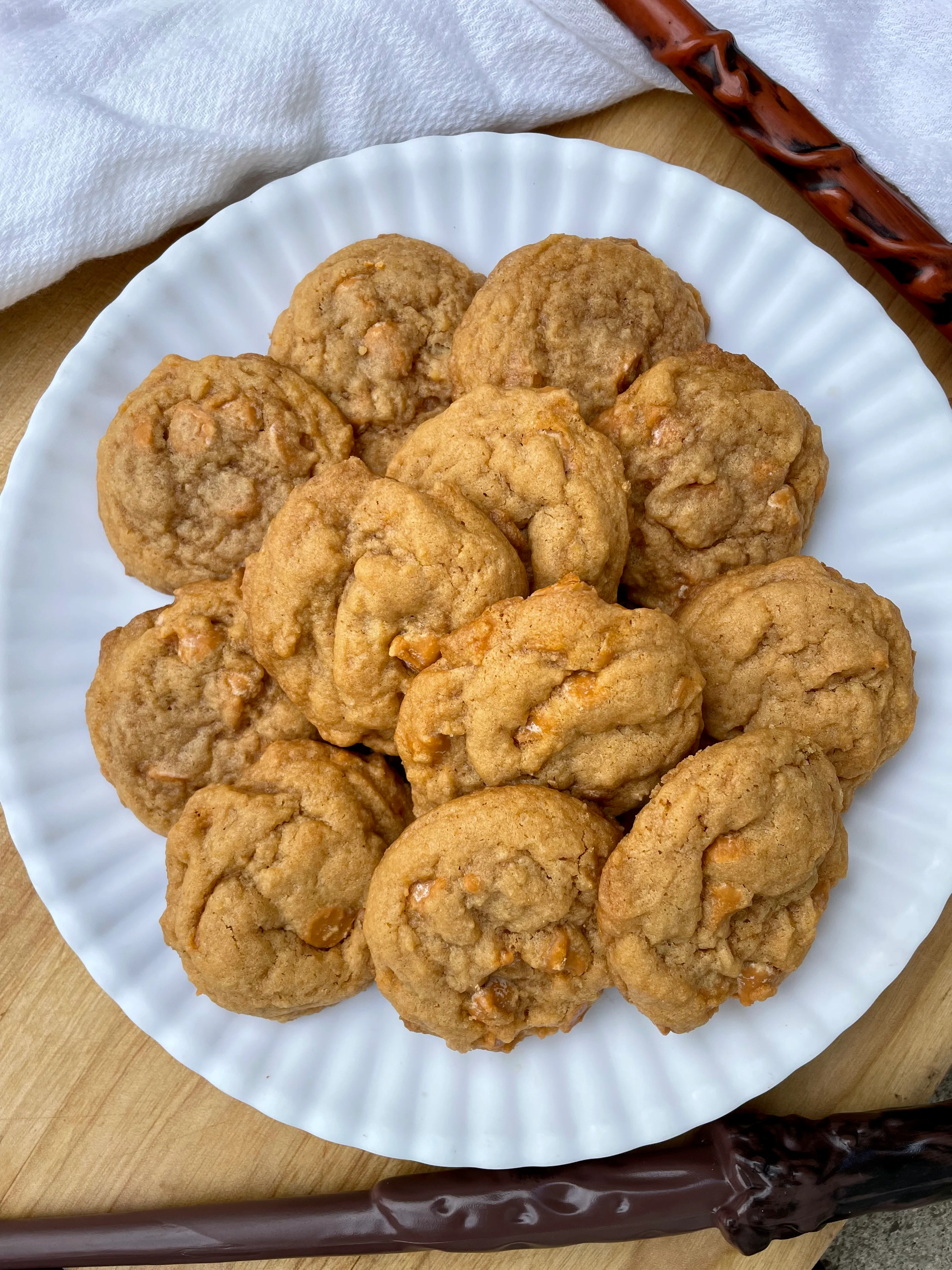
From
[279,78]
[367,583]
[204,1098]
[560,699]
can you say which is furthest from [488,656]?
[279,78]

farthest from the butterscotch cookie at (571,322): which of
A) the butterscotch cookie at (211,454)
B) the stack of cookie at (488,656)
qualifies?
the butterscotch cookie at (211,454)

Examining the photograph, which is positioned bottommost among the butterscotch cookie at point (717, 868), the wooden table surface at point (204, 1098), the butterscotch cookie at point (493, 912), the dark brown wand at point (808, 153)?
the wooden table surface at point (204, 1098)

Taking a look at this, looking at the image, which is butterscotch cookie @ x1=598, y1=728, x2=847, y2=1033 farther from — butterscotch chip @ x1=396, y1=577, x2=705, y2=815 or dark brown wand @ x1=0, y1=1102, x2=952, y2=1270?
dark brown wand @ x1=0, y1=1102, x2=952, y2=1270

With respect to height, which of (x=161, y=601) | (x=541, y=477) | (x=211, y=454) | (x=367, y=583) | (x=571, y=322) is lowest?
(x=161, y=601)

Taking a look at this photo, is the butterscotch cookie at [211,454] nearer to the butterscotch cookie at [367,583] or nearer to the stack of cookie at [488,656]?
the stack of cookie at [488,656]

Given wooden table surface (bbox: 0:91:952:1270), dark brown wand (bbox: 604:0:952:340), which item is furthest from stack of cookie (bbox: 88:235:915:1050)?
wooden table surface (bbox: 0:91:952:1270)

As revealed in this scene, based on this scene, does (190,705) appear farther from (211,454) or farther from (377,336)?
(377,336)
